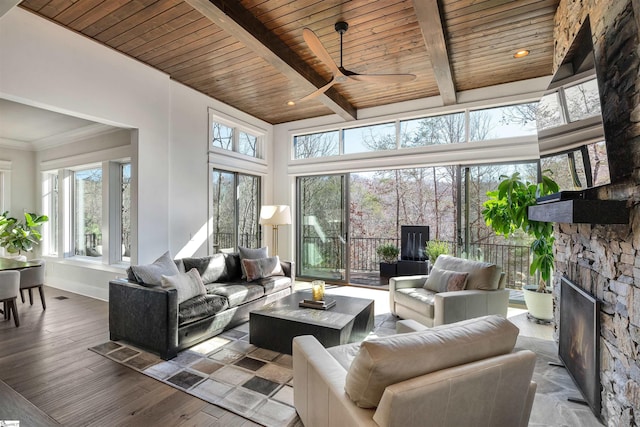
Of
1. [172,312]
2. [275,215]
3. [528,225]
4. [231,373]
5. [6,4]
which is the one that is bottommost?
[231,373]

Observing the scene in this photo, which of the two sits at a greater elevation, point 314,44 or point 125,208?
point 314,44

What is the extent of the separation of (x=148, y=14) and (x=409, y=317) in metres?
4.36

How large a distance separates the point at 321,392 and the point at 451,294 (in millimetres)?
2125

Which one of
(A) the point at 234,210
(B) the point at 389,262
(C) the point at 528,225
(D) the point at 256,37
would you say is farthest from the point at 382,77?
(A) the point at 234,210

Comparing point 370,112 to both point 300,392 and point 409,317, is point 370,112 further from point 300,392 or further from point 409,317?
point 300,392

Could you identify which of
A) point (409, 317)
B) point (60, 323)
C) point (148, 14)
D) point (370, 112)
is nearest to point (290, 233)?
point (370, 112)

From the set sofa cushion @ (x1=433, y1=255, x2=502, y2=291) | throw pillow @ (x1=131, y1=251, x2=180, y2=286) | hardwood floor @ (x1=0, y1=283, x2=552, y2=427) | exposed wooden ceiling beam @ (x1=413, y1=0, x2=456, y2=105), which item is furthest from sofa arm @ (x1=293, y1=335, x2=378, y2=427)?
exposed wooden ceiling beam @ (x1=413, y1=0, x2=456, y2=105)

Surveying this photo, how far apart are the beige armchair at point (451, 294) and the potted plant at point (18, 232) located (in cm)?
639

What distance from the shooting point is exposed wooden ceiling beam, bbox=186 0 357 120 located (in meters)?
2.81

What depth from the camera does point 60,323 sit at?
12.2 feet

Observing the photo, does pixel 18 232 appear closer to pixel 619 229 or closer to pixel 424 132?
pixel 424 132

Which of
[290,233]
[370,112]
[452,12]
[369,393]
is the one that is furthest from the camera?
[290,233]

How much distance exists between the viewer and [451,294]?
324cm

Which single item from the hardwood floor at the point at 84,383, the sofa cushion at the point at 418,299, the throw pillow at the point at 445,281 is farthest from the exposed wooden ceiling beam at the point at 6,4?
the throw pillow at the point at 445,281
